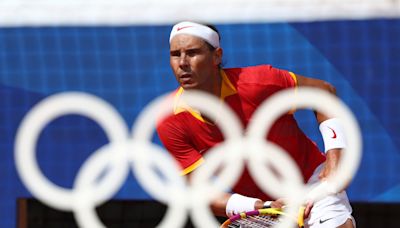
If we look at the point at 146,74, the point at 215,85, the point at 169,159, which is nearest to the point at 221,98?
the point at 215,85

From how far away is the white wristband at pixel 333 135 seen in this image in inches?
299

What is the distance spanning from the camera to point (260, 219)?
7.50 m

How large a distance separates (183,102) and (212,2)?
3.98ft

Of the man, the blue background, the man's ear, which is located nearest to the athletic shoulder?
the man

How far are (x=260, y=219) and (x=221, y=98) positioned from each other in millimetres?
889

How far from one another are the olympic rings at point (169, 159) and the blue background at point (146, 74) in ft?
0.23

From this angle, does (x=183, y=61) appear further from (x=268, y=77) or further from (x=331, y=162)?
(x=331, y=162)

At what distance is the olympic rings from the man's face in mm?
110

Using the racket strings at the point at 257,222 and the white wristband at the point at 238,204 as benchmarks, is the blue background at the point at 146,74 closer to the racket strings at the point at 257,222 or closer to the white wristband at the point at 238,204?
the white wristband at the point at 238,204

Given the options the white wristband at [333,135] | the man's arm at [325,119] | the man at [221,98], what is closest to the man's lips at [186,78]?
the man at [221,98]

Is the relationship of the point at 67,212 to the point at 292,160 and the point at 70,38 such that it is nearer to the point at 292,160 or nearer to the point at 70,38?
the point at 70,38

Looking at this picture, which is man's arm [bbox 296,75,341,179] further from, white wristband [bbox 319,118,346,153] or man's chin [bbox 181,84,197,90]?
man's chin [bbox 181,84,197,90]

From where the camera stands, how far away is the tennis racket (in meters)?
7.25

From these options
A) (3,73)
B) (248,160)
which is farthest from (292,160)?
(3,73)
